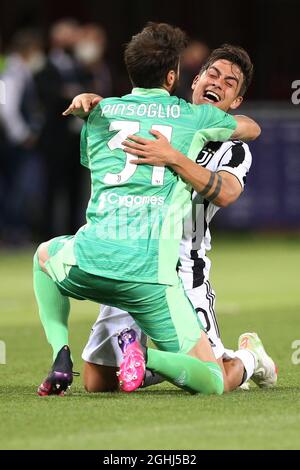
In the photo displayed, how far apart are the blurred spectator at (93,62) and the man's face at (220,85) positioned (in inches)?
420

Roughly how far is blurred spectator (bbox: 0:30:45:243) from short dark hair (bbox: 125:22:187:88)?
1139cm

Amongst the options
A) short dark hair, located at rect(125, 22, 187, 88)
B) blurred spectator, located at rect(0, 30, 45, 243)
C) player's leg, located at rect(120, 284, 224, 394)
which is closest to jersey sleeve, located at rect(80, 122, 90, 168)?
short dark hair, located at rect(125, 22, 187, 88)

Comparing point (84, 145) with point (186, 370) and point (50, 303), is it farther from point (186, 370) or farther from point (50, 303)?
point (186, 370)

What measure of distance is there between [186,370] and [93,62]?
40.9 feet

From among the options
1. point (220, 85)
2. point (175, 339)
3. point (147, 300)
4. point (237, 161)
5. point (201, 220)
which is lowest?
point (175, 339)

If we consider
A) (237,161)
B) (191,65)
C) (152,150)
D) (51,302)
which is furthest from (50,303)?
(191,65)

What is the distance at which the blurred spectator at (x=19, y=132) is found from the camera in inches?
732

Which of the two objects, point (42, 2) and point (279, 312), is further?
point (42, 2)

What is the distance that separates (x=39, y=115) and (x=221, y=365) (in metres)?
11.9

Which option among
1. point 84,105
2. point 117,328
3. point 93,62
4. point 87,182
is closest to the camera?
point 84,105

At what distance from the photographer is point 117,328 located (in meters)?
7.35

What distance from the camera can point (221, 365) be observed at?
709 centimetres

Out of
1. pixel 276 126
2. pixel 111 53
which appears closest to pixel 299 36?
pixel 111 53
